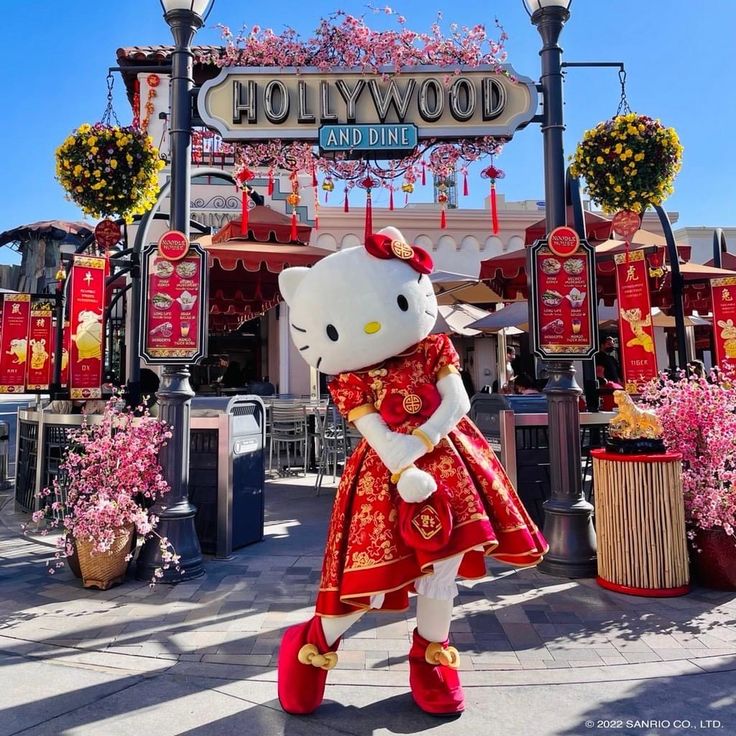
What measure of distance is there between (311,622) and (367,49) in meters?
4.09

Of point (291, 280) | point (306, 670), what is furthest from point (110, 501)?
point (291, 280)

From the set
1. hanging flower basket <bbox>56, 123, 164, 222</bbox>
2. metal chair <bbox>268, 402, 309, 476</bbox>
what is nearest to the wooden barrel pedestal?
hanging flower basket <bbox>56, 123, 164, 222</bbox>

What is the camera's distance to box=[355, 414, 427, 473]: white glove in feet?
7.52

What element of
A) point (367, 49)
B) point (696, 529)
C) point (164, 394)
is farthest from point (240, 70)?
point (696, 529)

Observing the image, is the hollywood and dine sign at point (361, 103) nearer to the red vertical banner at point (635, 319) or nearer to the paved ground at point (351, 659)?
the red vertical banner at point (635, 319)

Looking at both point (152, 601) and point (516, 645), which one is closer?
point (516, 645)

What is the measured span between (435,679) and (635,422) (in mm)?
2196

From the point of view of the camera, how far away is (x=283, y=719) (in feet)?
7.77

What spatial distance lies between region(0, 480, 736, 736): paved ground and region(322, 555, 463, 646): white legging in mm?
330

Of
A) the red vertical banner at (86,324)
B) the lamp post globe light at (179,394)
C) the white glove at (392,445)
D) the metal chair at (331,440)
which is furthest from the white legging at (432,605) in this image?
the metal chair at (331,440)

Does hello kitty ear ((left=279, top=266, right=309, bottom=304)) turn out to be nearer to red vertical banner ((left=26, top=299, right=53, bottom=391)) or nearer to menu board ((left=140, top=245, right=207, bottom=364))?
menu board ((left=140, top=245, right=207, bottom=364))

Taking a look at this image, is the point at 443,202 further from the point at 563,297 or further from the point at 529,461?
the point at 529,461

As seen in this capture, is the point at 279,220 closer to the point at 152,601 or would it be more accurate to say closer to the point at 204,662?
the point at 152,601

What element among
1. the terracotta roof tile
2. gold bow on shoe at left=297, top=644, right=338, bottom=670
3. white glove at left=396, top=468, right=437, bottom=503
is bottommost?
gold bow on shoe at left=297, top=644, right=338, bottom=670
